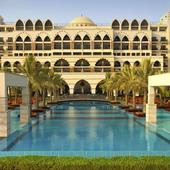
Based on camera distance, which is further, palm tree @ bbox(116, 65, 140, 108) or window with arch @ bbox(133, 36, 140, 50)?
window with arch @ bbox(133, 36, 140, 50)

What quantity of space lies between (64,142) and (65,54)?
6403 centimetres

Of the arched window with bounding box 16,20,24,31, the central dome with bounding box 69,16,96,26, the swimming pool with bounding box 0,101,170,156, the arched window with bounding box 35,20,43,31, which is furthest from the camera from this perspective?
the central dome with bounding box 69,16,96,26

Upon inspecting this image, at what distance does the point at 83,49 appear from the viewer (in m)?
87.4

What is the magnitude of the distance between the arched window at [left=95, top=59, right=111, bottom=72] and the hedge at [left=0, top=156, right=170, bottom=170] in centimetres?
7326

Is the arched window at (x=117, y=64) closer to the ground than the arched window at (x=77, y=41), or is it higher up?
closer to the ground

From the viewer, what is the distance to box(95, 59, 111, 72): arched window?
85812mm

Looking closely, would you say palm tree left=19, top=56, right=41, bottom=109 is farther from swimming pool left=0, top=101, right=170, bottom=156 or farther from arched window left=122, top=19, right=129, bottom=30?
arched window left=122, top=19, right=129, bottom=30

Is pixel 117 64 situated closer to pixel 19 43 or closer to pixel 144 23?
pixel 144 23

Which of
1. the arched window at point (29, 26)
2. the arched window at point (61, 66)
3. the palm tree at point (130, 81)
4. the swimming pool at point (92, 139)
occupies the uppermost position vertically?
the arched window at point (29, 26)

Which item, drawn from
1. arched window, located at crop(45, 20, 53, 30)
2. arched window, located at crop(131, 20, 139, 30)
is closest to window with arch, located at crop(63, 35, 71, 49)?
arched window, located at crop(45, 20, 53, 30)

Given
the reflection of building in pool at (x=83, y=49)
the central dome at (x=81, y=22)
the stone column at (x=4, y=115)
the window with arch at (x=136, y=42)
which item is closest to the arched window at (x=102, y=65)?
the reflection of building in pool at (x=83, y=49)

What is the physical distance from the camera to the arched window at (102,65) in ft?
282

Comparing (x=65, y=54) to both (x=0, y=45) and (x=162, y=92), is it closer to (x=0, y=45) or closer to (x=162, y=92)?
(x=0, y=45)

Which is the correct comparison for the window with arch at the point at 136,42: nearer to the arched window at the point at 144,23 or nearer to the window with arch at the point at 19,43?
the arched window at the point at 144,23
